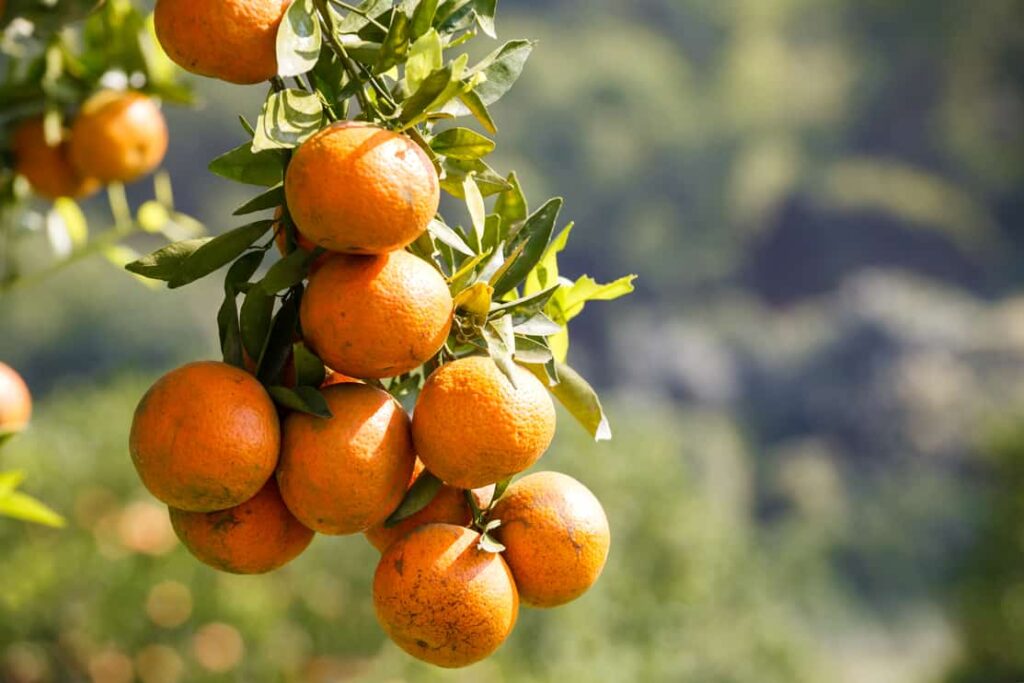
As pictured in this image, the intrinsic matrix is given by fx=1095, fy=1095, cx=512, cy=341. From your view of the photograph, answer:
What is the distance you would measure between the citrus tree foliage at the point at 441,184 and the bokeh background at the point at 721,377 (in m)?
1.73

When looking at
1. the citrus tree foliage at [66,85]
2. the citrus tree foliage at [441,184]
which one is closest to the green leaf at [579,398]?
the citrus tree foliage at [441,184]

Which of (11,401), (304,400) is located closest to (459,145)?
(304,400)

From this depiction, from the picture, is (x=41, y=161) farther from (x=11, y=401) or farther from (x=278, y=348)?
(x=278, y=348)

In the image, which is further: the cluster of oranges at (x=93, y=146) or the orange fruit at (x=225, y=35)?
the cluster of oranges at (x=93, y=146)

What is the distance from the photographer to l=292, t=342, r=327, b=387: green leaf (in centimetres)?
40

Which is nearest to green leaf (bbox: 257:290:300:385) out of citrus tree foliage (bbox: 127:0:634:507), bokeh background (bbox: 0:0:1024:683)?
citrus tree foliage (bbox: 127:0:634:507)

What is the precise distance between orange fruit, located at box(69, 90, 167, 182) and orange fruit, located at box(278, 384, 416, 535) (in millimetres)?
A: 368

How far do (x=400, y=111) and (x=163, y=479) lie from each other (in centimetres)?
16

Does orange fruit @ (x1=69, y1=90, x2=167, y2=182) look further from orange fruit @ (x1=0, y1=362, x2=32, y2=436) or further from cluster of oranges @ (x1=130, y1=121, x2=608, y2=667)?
cluster of oranges @ (x1=130, y1=121, x2=608, y2=667)

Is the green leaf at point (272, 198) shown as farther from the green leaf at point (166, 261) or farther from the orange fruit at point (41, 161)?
the orange fruit at point (41, 161)

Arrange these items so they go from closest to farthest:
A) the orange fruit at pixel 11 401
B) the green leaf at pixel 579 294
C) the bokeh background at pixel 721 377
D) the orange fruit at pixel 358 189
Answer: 1. the orange fruit at pixel 358 189
2. the green leaf at pixel 579 294
3. the orange fruit at pixel 11 401
4. the bokeh background at pixel 721 377

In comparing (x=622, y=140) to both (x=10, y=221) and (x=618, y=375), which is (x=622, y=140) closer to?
(x=618, y=375)

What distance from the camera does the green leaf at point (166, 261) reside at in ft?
1.32

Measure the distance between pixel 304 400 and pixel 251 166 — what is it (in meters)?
0.09
